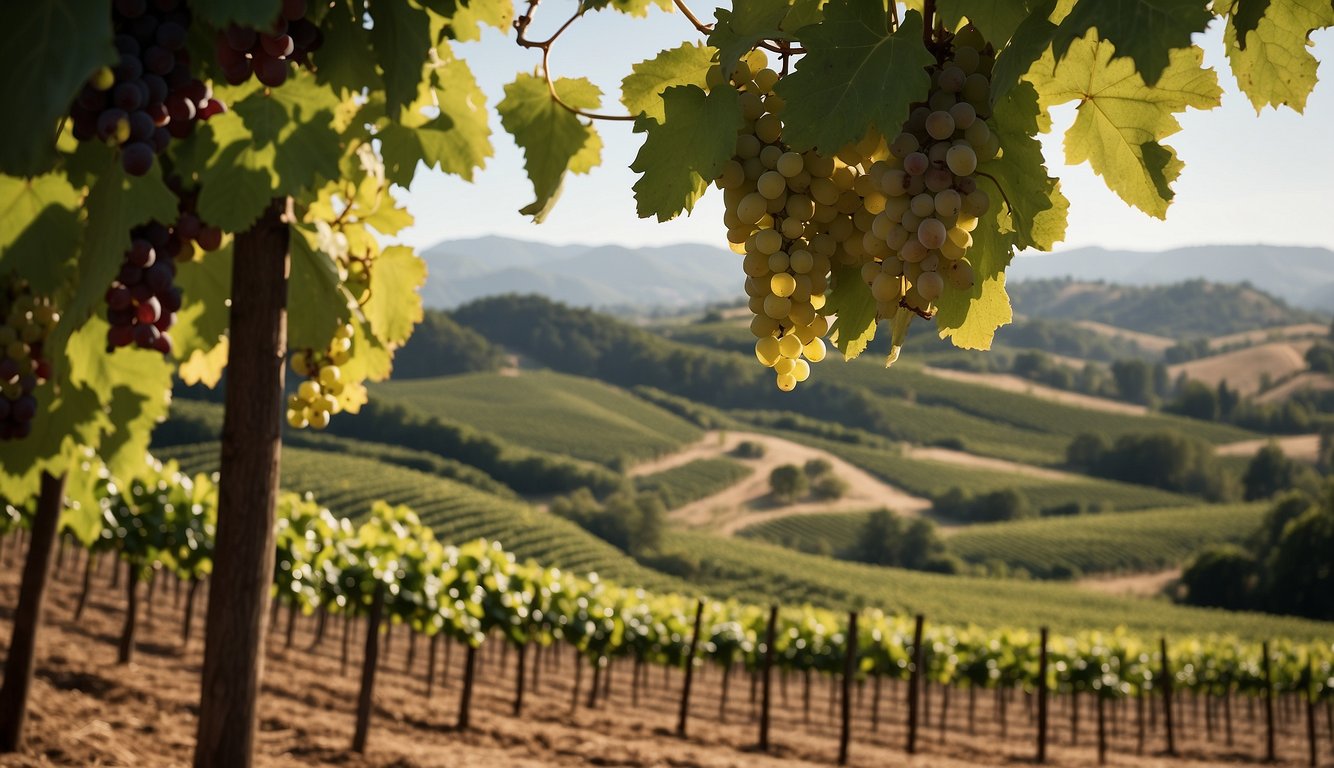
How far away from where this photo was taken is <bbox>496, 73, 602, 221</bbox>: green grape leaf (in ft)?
6.63

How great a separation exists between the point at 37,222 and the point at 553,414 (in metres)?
97.2

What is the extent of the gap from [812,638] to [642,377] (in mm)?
106088

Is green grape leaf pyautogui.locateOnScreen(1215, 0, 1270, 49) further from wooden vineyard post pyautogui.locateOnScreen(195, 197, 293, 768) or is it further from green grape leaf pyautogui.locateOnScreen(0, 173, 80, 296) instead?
green grape leaf pyautogui.locateOnScreen(0, 173, 80, 296)

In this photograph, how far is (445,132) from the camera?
2570 mm

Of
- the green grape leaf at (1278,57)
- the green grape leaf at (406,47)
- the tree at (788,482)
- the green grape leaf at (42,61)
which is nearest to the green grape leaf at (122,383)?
the green grape leaf at (406,47)

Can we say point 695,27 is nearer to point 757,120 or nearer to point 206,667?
point 757,120

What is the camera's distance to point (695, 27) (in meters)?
1.34

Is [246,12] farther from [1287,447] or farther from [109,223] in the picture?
[1287,447]

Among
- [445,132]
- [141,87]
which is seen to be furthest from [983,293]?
[445,132]

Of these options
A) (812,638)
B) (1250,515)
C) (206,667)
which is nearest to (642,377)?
(1250,515)

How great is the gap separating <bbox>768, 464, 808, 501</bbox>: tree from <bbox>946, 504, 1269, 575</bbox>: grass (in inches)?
552

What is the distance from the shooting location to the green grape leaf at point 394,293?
2949 millimetres

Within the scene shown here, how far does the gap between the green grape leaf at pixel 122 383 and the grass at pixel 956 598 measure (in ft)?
147

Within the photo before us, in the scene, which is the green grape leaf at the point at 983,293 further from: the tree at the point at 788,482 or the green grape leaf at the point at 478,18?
the tree at the point at 788,482
